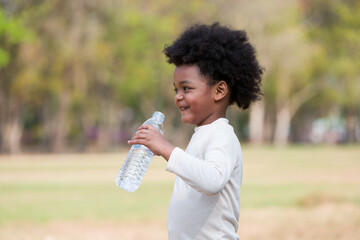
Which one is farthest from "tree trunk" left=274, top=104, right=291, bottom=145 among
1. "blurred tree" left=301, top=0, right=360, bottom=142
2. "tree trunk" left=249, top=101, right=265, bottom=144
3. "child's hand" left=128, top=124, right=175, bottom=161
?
"child's hand" left=128, top=124, right=175, bottom=161

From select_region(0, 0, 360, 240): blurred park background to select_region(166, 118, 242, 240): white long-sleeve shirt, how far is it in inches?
92.4

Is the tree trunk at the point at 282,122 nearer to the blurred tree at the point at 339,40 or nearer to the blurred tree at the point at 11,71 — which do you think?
the blurred tree at the point at 339,40

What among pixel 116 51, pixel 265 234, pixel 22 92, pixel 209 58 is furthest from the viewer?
pixel 116 51

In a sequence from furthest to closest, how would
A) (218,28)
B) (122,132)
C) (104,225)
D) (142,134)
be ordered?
(122,132), (104,225), (218,28), (142,134)

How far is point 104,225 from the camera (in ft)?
33.3

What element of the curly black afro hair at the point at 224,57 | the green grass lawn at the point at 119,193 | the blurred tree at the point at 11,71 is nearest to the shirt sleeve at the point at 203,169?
the curly black afro hair at the point at 224,57

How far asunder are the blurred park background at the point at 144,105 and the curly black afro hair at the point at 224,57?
1.87 meters

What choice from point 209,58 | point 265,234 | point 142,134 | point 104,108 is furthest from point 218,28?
point 104,108

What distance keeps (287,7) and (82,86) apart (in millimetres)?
17228

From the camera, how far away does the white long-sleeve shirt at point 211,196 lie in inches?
117

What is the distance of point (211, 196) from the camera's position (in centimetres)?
312

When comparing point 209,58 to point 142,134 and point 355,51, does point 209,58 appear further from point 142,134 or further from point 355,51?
point 355,51

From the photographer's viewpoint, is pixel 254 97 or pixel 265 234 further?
pixel 265 234

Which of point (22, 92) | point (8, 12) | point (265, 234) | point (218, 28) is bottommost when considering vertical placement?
point (265, 234)
